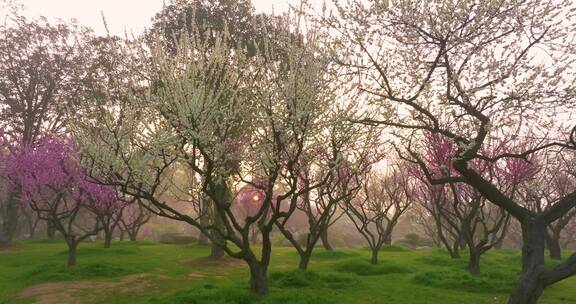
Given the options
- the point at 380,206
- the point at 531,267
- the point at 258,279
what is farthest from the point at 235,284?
the point at 380,206

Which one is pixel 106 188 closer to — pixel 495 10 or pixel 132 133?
pixel 132 133

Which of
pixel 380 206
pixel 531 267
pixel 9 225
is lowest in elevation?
pixel 531 267

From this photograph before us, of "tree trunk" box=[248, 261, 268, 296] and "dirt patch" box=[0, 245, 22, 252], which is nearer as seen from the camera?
"tree trunk" box=[248, 261, 268, 296]

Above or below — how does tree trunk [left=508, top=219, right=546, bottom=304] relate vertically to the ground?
above

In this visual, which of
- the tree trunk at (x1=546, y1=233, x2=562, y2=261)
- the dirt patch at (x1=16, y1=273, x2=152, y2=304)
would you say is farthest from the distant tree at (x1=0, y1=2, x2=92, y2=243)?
the tree trunk at (x1=546, y1=233, x2=562, y2=261)

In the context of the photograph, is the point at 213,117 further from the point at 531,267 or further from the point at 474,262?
the point at 474,262

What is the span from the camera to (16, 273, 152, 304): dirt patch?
55.9ft

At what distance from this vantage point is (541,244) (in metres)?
12.7

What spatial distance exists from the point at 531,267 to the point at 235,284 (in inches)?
397

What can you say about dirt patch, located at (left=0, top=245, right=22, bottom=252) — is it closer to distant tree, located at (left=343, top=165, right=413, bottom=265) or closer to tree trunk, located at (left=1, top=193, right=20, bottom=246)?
tree trunk, located at (left=1, top=193, right=20, bottom=246)

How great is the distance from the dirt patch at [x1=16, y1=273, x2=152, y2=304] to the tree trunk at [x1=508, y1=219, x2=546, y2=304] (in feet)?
47.1

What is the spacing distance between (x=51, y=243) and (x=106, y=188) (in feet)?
54.1

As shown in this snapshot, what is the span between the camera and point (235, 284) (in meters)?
17.1

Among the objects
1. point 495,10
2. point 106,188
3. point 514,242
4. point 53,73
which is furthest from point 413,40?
point 514,242
